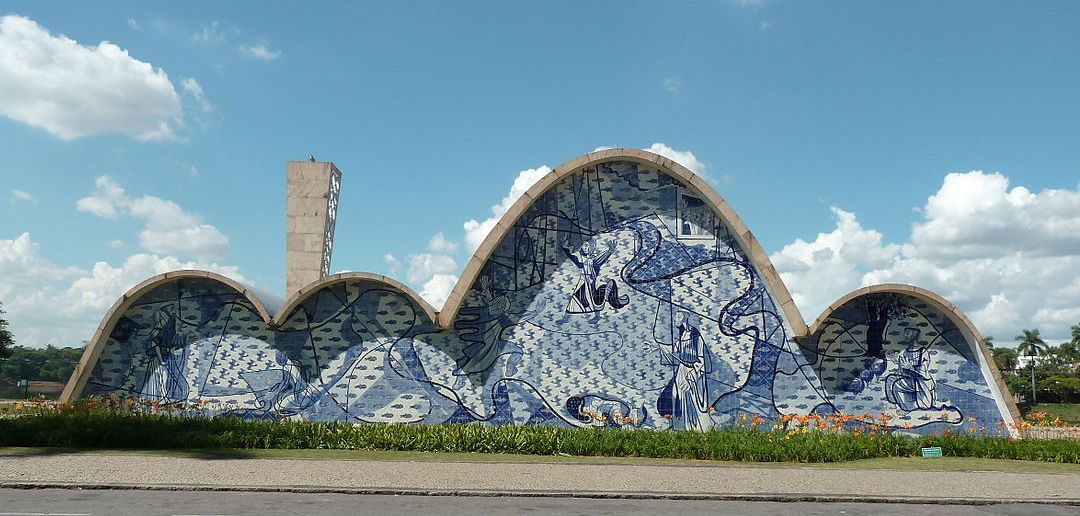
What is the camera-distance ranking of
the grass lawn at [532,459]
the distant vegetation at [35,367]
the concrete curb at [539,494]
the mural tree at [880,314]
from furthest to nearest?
the distant vegetation at [35,367] < the mural tree at [880,314] < the grass lawn at [532,459] < the concrete curb at [539,494]

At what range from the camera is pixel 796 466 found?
12.3m

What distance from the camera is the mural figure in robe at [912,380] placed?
607 inches

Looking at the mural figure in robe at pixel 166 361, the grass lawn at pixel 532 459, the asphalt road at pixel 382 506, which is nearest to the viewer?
the asphalt road at pixel 382 506

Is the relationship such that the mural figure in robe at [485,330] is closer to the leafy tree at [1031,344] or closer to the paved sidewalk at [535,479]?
the paved sidewalk at [535,479]

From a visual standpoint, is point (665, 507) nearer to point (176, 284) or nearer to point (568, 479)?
point (568, 479)

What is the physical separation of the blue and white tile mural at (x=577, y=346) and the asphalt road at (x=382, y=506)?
5.87 meters

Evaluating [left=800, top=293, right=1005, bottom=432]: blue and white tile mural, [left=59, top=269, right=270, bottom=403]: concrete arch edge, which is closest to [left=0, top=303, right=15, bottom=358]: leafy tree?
[left=59, top=269, right=270, bottom=403]: concrete arch edge

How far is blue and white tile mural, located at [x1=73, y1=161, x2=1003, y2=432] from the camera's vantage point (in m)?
15.5

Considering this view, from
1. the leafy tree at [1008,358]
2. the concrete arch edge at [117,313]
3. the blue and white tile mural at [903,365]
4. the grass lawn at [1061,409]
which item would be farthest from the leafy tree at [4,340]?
the leafy tree at [1008,358]

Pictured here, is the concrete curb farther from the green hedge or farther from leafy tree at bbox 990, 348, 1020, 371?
leafy tree at bbox 990, 348, 1020, 371

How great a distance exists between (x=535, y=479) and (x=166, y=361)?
9.25 m

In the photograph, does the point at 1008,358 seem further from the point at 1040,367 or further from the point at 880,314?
the point at 880,314

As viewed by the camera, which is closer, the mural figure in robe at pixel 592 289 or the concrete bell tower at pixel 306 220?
the mural figure in robe at pixel 592 289

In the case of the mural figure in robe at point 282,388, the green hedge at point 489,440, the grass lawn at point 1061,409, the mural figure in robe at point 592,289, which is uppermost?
the mural figure in robe at point 592,289
